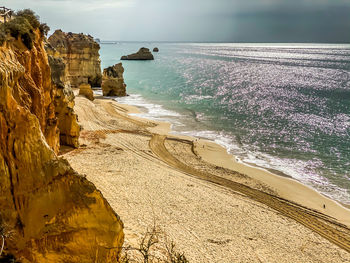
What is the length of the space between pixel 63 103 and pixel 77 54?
3074 cm

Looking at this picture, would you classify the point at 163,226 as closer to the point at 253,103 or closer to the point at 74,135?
the point at 74,135

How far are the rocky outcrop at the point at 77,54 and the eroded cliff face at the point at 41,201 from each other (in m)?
40.2

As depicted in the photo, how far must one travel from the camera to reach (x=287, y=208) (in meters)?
15.2

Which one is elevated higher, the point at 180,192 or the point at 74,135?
the point at 74,135

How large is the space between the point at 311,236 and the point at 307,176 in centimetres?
802

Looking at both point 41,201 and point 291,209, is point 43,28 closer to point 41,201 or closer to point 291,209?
point 41,201

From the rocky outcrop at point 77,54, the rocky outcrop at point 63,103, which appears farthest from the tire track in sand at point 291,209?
the rocky outcrop at point 77,54

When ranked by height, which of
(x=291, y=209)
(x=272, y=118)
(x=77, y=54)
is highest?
(x=77, y=54)

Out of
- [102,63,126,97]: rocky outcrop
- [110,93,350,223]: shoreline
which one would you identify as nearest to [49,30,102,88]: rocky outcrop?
[102,63,126,97]: rocky outcrop

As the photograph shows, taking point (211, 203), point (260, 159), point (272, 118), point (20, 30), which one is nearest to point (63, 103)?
point (20, 30)

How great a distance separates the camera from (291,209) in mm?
15172

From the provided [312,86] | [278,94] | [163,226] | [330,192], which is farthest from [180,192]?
[312,86]

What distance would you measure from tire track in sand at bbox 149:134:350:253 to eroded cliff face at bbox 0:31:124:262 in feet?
33.6

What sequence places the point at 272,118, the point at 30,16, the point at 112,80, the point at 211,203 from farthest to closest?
1. the point at 112,80
2. the point at 272,118
3. the point at 211,203
4. the point at 30,16
